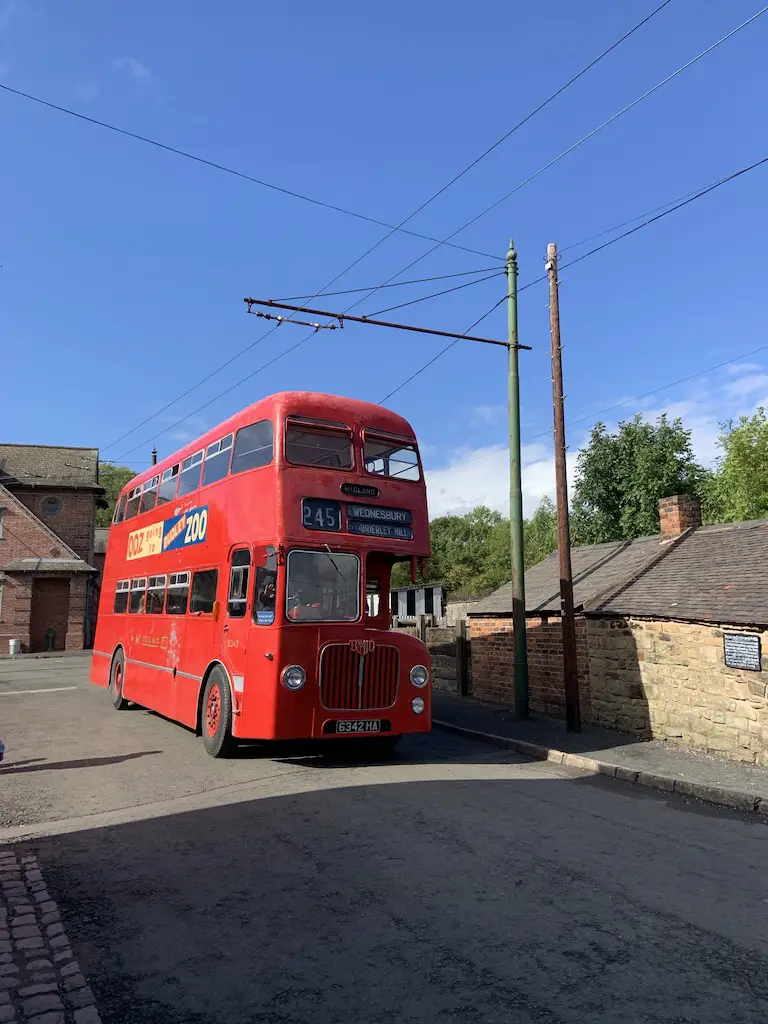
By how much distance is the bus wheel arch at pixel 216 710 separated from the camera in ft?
30.7

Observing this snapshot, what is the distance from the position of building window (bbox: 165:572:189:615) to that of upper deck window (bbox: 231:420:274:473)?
2.39 metres

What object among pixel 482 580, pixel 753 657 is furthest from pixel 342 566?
pixel 482 580

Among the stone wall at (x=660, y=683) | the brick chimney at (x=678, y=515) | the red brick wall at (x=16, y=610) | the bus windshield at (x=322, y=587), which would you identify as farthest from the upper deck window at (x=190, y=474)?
the red brick wall at (x=16, y=610)

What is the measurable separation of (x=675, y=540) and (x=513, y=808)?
836 cm

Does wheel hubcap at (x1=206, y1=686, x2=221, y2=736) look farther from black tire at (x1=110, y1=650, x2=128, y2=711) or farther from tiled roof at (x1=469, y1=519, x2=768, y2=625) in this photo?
tiled roof at (x1=469, y1=519, x2=768, y2=625)

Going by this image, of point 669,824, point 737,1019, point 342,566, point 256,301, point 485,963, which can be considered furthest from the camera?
point 256,301

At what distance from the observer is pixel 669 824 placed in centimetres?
686

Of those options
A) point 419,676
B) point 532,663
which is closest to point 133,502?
point 419,676

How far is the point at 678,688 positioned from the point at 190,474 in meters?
8.40

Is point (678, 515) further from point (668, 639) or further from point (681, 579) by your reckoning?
point (668, 639)

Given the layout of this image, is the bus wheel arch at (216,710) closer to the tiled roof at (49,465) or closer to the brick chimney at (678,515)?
the brick chimney at (678,515)

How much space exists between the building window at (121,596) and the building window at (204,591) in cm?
478

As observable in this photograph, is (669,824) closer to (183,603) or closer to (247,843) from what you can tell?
(247,843)

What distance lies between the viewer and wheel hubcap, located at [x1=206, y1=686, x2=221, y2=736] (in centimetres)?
977
